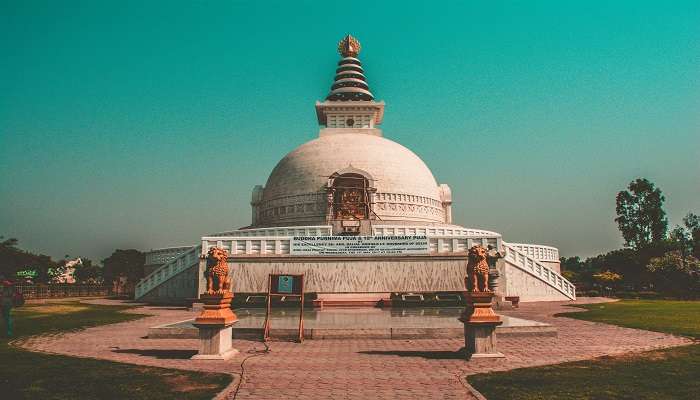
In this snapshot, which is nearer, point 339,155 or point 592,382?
point 592,382

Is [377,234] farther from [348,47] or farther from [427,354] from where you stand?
[348,47]

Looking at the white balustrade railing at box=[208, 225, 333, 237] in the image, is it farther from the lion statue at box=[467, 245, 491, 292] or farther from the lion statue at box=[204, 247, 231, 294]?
the lion statue at box=[467, 245, 491, 292]

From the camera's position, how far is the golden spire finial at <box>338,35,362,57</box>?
184ft

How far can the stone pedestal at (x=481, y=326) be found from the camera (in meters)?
10.4

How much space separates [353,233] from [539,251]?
14385mm

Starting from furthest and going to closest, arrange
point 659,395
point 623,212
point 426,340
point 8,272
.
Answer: point 623,212, point 8,272, point 426,340, point 659,395

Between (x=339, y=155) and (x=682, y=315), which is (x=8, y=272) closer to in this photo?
(x=339, y=155)

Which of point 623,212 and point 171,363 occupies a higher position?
point 623,212

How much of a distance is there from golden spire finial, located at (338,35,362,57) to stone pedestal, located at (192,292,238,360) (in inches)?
1938

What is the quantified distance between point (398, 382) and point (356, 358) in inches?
94.6

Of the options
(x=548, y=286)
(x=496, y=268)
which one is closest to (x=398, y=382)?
(x=496, y=268)

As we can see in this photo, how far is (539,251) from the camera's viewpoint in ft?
117

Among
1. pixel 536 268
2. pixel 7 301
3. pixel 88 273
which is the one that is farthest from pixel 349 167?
pixel 88 273

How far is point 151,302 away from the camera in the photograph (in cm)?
3053
